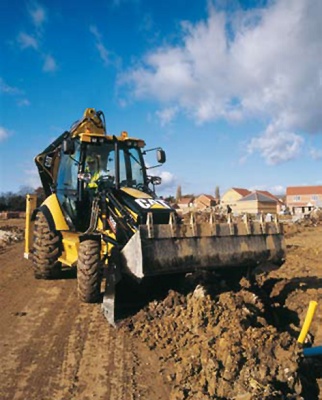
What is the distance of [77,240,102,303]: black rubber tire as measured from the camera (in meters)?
6.06

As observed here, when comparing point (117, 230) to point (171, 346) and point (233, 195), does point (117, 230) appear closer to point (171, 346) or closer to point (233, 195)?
point (171, 346)

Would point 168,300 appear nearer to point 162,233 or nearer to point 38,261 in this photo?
point 162,233

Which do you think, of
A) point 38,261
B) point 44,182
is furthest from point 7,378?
point 44,182

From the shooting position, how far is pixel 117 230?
266 inches

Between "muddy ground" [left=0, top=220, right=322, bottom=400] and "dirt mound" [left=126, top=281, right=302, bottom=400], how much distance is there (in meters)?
0.01

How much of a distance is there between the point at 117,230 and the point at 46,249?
234 centimetres

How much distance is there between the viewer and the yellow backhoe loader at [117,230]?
19.5 feet

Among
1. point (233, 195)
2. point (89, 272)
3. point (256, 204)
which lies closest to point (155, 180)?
point (89, 272)

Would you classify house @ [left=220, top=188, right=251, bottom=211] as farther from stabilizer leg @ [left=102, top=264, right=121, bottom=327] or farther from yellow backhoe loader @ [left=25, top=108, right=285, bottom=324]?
stabilizer leg @ [left=102, top=264, right=121, bottom=327]

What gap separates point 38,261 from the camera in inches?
340

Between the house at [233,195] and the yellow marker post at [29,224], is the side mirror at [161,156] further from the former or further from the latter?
the house at [233,195]

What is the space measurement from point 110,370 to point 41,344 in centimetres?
122

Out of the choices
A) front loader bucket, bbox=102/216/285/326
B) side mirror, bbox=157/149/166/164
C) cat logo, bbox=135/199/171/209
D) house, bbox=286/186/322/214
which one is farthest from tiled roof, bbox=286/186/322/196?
cat logo, bbox=135/199/171/209

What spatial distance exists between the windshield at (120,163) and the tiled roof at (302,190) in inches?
2834
